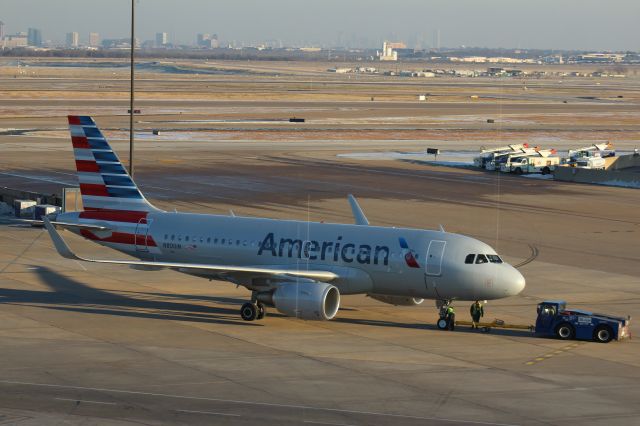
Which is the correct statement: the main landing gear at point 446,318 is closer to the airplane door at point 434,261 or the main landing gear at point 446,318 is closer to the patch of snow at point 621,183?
the airplane door at point 434,261

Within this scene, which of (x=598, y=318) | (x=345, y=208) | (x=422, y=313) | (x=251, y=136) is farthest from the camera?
(x=251, y=136)

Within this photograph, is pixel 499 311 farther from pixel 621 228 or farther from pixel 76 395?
pixel 621 228

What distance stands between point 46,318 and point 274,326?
8.66 metres

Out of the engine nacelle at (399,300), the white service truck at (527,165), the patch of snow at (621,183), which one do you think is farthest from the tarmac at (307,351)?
the white service truck at (527,165)

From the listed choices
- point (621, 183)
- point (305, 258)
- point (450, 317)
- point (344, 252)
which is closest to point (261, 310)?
point (305, 258)

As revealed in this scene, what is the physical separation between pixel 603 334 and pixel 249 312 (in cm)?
1316

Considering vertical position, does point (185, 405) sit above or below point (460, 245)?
below

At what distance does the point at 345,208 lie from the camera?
258ft

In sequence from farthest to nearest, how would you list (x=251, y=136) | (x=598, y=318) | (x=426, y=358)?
(x=251, y=136)
(x=598, y=318)
(x=426, y=358)

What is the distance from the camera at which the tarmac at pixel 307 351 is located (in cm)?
3089

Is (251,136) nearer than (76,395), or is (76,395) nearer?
(76,395)

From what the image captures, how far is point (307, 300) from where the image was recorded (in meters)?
41.2

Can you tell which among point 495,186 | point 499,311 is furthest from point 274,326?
point 495,186

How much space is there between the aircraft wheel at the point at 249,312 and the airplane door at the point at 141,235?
5.88m
